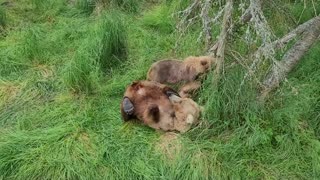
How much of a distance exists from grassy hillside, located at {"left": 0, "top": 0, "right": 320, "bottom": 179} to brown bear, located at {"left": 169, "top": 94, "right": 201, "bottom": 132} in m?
0.07

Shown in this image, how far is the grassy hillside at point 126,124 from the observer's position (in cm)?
364

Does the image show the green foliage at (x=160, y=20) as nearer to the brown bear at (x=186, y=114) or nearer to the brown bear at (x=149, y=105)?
the brown bear at (x=149, y=105)

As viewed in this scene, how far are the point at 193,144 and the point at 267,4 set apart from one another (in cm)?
171

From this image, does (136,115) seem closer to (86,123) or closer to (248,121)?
(86,123)

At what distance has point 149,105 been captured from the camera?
393 cm

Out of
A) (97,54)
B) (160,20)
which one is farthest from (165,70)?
(160,20)

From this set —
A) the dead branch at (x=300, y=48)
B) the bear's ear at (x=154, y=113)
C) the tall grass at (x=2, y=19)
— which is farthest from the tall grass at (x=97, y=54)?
the dead branch at (x=300, y=48)

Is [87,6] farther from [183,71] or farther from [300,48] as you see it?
[300,48]

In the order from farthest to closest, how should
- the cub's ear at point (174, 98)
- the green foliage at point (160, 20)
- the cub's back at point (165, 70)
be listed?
1. the green foliage at point (160, 20)
2. the cub's back at point (165, 70)
3. the cub's ear at point (174, 98)

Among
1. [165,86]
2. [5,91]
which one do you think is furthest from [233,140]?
[5,91]

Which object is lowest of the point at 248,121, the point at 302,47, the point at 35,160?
the point at 35,160

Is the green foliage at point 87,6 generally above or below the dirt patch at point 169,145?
above

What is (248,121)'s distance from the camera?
150 inches

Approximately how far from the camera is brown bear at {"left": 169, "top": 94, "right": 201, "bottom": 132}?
12.7ft
